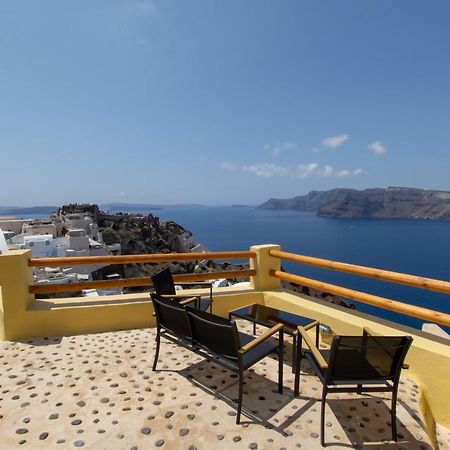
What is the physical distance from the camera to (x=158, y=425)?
2525 mm

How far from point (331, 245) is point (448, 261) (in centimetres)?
2695

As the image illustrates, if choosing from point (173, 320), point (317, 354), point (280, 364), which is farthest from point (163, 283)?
point (317, 354)

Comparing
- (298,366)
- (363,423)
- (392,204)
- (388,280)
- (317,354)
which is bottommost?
(363,423)

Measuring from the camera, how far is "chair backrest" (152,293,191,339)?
122 inches

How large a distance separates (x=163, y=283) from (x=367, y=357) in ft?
9.00

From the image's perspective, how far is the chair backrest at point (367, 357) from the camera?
229 centimetres

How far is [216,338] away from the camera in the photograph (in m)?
2.79

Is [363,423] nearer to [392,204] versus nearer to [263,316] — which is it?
[263,316]

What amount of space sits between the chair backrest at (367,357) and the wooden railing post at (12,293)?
405 centimetres

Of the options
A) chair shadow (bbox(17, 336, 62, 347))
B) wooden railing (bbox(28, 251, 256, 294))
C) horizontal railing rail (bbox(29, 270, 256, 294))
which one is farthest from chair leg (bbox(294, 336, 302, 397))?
chair shadow (bbox(17, 336, 62, 347))

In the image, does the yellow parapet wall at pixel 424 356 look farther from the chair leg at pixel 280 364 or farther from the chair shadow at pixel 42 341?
the chair shadow at pixel 42 341

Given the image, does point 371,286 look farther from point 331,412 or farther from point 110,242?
point 331,412

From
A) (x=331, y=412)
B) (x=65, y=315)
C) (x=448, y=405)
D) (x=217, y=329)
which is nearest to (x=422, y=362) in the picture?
(x=448, y=405)

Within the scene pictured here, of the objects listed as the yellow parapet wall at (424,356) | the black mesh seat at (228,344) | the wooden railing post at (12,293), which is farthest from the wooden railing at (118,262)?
the yellow parapet wall at (424,356)
